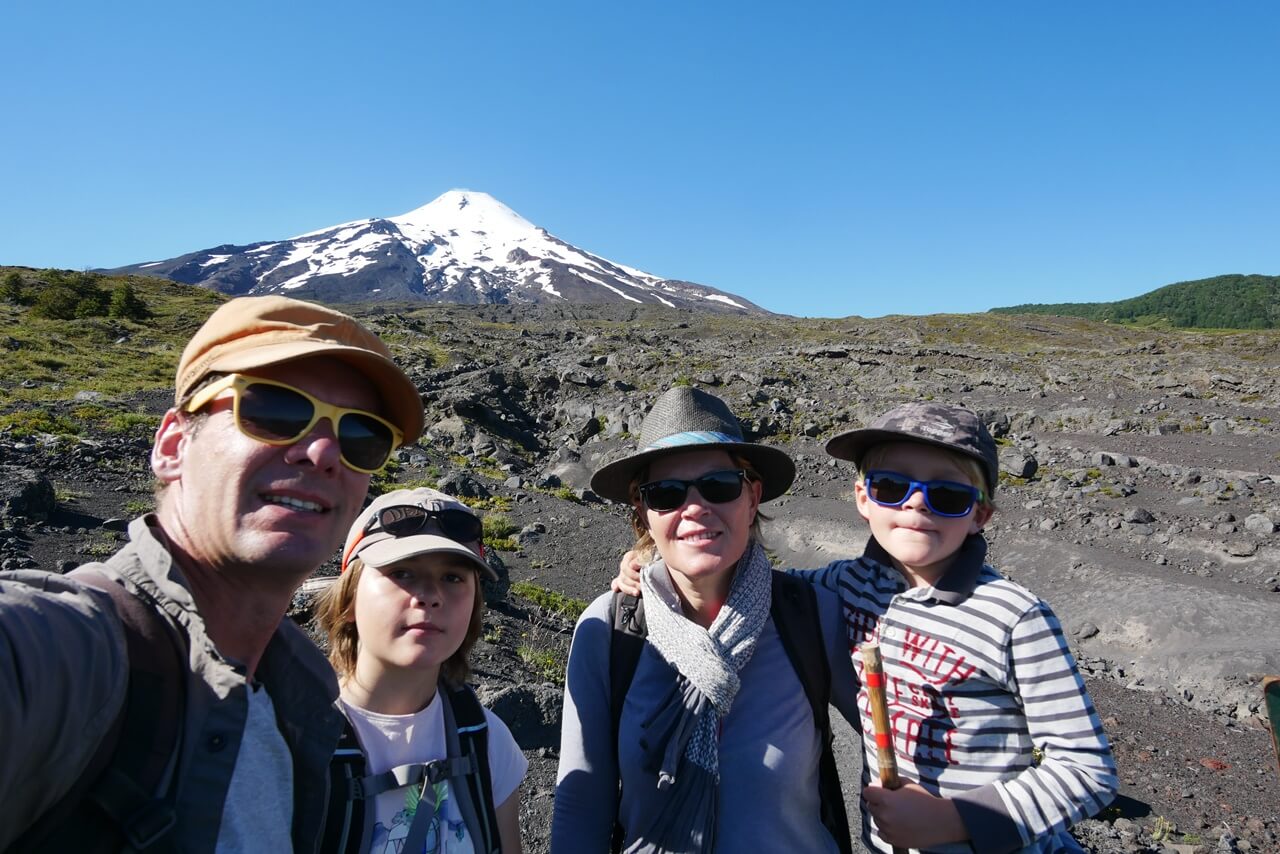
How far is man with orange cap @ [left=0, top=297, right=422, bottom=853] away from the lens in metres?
1.08

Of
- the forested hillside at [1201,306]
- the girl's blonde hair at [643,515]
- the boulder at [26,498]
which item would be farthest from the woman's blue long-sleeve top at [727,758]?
the forested hillside at [1201,306]

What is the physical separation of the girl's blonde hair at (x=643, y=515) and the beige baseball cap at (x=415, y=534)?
60 centimetres

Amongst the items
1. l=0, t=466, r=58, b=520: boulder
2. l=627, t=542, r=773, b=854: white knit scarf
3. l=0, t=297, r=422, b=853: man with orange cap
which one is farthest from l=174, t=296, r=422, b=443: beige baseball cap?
l=0, t=466, r=58, b=520: boulder

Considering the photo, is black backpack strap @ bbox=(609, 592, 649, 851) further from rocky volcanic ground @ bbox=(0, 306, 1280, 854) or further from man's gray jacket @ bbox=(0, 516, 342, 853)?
rocky volcanic ground @ bbox=(0, 306, 1280, 854)

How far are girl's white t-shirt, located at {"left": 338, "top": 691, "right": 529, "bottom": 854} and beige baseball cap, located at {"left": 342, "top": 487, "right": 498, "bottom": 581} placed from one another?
0.46 metres

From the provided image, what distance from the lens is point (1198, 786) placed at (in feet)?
20.7

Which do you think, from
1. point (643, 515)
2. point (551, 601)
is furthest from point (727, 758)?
point (551, 601)

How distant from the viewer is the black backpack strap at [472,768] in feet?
6.89

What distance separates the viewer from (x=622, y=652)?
2375 mm

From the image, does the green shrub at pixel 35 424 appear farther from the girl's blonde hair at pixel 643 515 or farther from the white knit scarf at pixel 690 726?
the white knit scarf at pixel 690 726

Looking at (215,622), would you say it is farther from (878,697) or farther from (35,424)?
(35,424)

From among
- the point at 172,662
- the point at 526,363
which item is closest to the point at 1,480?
the point at 172,662

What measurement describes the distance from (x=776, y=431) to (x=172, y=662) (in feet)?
74.2

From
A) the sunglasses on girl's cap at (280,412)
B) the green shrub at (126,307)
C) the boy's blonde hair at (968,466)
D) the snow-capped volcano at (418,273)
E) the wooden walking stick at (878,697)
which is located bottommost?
the wooden walking stick at (878,697)
